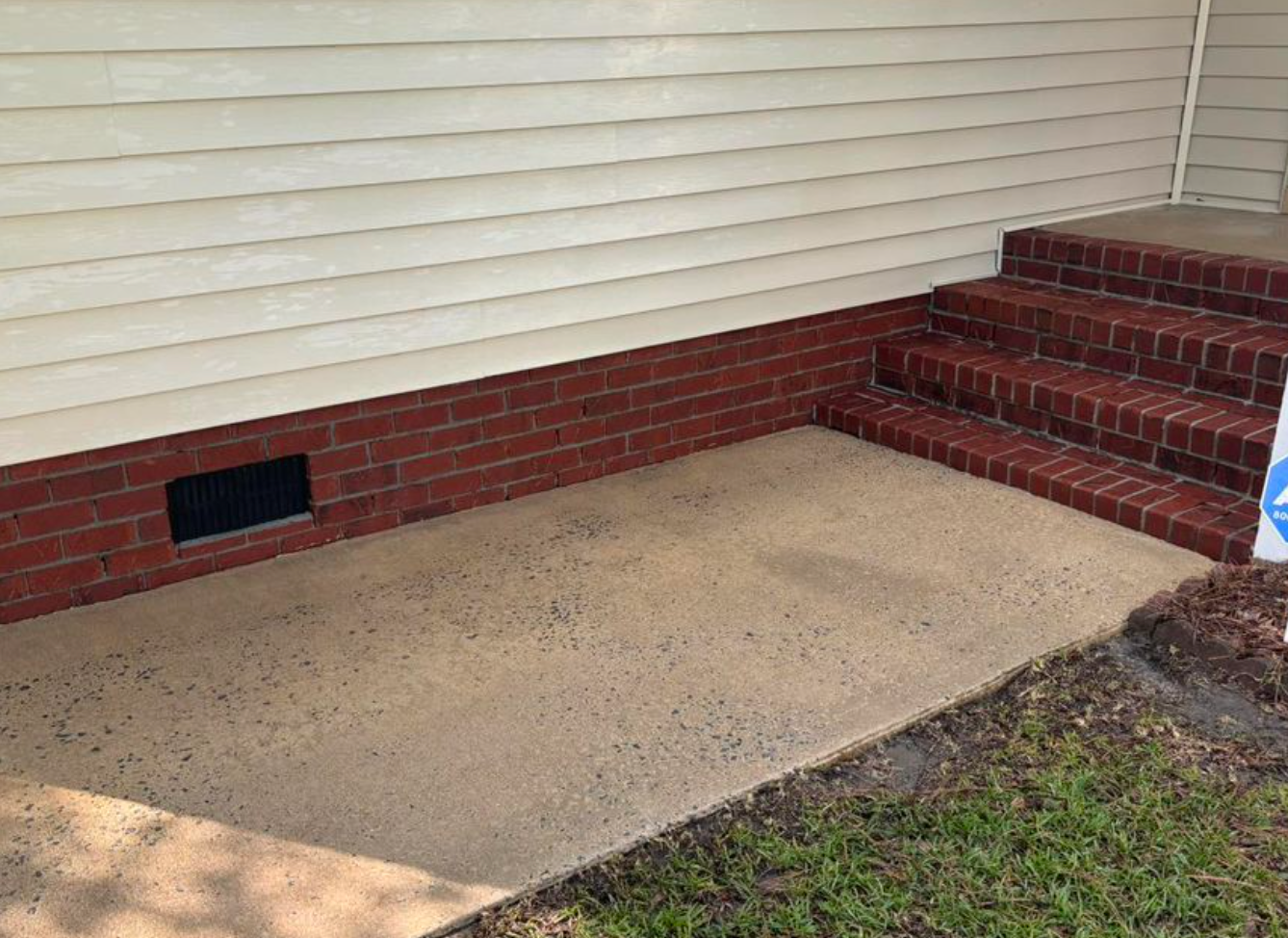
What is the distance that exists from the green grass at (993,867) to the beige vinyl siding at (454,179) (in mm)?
1967

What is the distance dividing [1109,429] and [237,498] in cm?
299

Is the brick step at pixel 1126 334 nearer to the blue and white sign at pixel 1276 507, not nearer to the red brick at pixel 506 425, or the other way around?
the blue and white sign at pixel 1276 507

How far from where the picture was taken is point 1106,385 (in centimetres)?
437

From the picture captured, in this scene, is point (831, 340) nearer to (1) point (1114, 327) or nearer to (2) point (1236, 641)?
(1) point (1114, 327)

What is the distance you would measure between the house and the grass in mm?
1260

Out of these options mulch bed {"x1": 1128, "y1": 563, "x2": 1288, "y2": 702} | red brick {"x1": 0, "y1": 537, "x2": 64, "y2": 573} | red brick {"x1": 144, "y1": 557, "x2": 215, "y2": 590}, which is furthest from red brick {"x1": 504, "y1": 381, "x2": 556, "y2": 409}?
mulch bed {"x1": 1128, "y1": 563, "x2": 1288, "y2": 702}

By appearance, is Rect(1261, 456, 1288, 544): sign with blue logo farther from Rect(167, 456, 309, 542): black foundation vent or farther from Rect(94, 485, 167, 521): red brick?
Rect(94, 485, 167, 521): red brick

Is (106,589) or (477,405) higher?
(477,405)

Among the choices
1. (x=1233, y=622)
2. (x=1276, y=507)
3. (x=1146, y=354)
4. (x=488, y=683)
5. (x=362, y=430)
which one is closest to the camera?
(x=488, y=683)

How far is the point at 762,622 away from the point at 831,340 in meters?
1.89

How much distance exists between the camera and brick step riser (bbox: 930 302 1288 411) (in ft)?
13.3

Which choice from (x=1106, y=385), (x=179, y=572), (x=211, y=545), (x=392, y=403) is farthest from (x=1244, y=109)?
(x=179, y=572)

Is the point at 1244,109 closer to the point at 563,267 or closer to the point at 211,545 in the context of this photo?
the point at 563,267

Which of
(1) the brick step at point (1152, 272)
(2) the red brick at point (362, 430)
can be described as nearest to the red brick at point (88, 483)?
(2) the red brick at point (362, 430)
